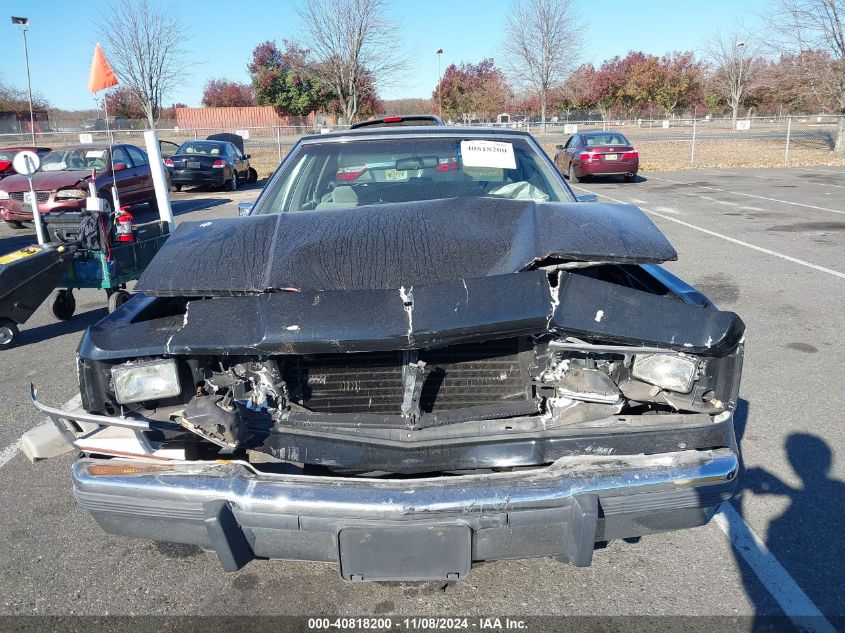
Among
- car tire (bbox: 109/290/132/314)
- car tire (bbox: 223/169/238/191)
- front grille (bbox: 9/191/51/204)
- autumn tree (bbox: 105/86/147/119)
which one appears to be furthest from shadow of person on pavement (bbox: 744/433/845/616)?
autumn tree (bbox: 105/86/147/119)

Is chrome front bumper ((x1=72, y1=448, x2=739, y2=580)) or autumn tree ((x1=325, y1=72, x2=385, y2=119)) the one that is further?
autumn tree ((x1=325, y1=72, x2=385, y2=119))

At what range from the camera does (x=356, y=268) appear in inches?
100

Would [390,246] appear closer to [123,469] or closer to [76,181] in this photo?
[123,469]

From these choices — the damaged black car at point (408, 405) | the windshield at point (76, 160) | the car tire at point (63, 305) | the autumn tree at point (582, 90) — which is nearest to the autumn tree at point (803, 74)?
the autumn tree at point (582, 90)

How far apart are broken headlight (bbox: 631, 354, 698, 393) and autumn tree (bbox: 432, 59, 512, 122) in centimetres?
4717

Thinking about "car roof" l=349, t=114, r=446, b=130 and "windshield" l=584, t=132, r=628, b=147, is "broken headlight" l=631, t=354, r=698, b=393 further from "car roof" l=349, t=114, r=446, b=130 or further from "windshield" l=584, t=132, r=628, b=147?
"windshield" l=584, t=132, r=628, b=147

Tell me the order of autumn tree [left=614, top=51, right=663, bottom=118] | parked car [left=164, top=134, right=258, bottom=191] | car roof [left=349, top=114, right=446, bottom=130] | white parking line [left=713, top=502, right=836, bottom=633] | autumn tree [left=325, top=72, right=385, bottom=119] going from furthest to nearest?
autumn tree [left=614, top=51, right=663, bottom=118], autumn tree [left=325, top=72, right=385, bottom=119], parked car [left=164, top=134, right=258, bottom=191], car roof [left=349, top=114, right=446, bottom=130], white parking line [left=713, top=502, right=836, bottom=633]

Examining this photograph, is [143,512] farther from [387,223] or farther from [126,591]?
[387,223]

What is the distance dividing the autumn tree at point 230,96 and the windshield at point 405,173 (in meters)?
59.1

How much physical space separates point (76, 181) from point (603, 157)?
13388mm

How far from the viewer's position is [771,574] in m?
2.74

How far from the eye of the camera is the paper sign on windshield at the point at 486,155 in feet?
13.2

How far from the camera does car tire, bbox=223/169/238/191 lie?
19031 millimetres

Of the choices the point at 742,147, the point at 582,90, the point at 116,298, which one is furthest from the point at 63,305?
the point at 582,90
